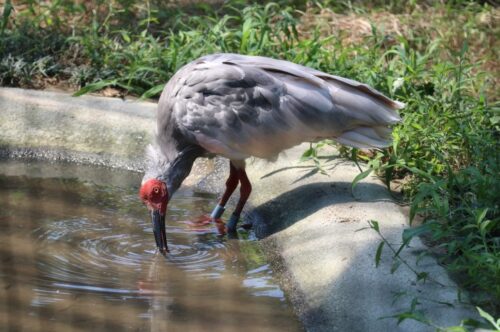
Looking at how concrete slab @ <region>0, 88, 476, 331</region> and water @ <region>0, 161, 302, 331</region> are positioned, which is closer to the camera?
concrete slab @ <region>0, 88, 476, 331</region>

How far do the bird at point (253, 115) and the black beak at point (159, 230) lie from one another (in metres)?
0.07

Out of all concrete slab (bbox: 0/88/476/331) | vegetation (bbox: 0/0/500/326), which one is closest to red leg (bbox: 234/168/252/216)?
concrete slab (bbox: 0/88/476/331)

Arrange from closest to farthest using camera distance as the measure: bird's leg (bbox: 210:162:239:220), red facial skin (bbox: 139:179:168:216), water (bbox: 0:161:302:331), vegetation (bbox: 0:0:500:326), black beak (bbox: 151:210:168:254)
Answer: water (bbox: 0:161:302:331) → vegetation (bbox: 0:0:500:326) → black beak (bbox: 151:210:168:254) → red facial skin (bbox: 139:179:168:216) → bird's leg (bbox: 210:162:239:220)

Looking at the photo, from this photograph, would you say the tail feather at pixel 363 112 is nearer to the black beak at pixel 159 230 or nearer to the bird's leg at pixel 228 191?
the bird's leg at pixel 228 191

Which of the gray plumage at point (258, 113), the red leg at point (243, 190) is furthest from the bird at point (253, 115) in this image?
the red leg at point (243, 190)

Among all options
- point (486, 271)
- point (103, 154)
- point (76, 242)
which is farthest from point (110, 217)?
point (486, 271)

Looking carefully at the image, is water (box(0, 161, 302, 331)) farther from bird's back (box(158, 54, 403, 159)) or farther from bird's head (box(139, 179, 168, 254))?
bird's back (box(158, 54, 403, 159))

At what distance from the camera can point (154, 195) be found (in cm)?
576

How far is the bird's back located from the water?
2.09 feet

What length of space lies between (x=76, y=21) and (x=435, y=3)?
10.9ft

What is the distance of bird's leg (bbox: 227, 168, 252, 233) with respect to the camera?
606 cm

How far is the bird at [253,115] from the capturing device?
5.82 m

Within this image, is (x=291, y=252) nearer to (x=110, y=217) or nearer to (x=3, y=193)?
(x=110, y=217)

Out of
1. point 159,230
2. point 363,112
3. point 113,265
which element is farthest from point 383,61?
point 113,265
